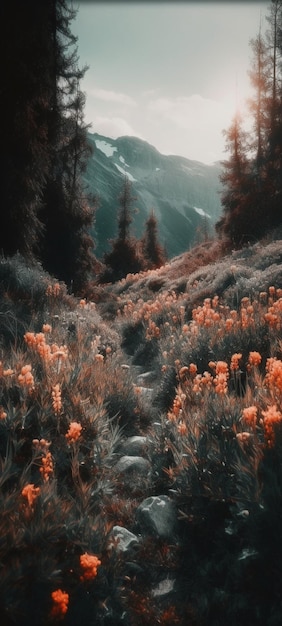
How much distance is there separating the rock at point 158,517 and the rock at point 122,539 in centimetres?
13

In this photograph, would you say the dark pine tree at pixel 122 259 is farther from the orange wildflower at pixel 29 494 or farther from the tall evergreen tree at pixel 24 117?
the orange wildflower at pixel 29 494

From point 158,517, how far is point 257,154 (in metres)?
22.8

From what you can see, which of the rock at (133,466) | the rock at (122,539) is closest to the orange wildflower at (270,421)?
the rock at (122,539)

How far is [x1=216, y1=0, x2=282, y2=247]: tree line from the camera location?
63.5 ft

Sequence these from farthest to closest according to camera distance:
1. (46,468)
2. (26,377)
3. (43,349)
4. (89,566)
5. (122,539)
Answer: (43,349)
(26,377)
(122,539)
(46,468)
(89,566)

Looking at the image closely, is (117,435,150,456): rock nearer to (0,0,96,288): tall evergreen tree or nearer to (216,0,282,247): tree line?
(0,0,96,288): tall evergreen tree

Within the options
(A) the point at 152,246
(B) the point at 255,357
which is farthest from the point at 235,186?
(A) the point at 152,246

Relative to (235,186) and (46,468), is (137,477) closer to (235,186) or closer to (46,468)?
(46,468)

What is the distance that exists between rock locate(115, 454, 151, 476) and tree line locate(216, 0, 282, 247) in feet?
54.4

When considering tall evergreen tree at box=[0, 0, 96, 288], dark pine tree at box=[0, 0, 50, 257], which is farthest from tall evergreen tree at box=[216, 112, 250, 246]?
dark pine tree at box=[0, 0, 50, 257]

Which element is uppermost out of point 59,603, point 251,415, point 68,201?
point 68,201

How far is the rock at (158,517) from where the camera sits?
2834 millimetres

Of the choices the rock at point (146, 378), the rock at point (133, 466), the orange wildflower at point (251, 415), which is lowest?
the rock at point (146, 378)

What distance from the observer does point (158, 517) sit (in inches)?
114
